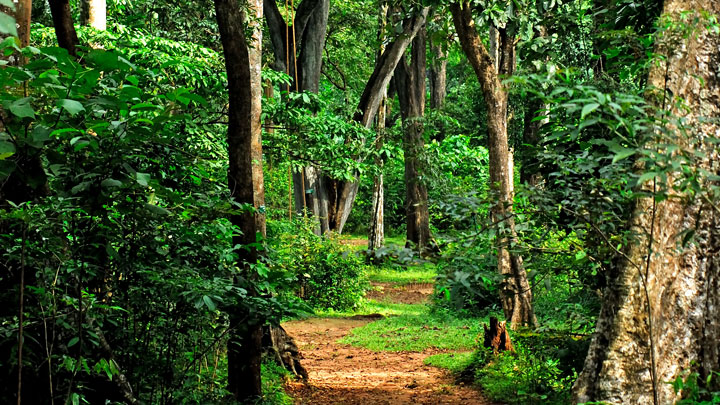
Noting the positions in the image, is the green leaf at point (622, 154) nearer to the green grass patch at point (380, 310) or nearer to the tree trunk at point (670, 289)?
the tree trunk at point (670, 289)

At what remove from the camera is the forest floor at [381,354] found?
7.88m

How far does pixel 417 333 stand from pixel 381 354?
4.70 ft

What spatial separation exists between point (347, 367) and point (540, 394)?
11.8 feet

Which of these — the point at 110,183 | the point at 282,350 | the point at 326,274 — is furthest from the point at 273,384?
the point at 326,274

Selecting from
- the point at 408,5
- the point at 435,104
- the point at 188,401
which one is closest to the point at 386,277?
the point at 435,104

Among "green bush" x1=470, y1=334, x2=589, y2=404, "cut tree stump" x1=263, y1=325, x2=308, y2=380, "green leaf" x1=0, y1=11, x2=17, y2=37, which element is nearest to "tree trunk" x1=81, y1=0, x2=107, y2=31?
"cut tree stump" x1=263, y1=325, x2=308, y2=380

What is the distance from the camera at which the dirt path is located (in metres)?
7.73

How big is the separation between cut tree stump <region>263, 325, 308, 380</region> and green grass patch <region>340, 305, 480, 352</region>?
2.31m

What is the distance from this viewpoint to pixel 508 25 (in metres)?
8.34

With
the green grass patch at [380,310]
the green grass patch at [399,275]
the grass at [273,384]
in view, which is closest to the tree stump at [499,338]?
the grass at [273,384]

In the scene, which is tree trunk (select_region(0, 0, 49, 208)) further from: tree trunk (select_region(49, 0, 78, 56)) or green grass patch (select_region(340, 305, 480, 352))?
green grass patch (select_region(340, 305, 480, 352))

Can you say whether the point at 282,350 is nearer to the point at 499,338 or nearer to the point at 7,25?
the point at 499,338

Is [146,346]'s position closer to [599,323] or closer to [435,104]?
[599,323]

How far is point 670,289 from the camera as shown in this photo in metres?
4.21
